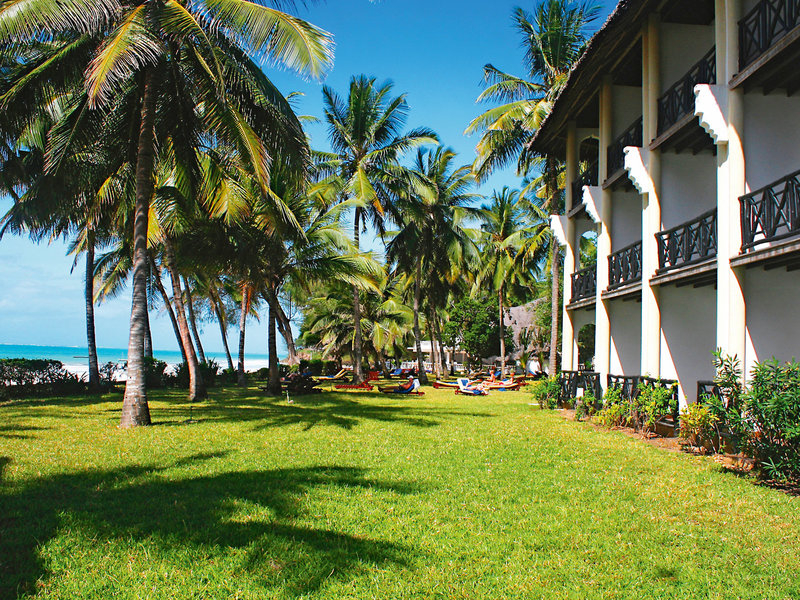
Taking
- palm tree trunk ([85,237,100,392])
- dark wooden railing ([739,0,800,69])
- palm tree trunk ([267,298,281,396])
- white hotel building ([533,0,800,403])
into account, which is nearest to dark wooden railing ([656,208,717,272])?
white hotel building ([533,0,800,403])

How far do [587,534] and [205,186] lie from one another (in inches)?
478

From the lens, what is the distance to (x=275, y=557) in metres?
4.30

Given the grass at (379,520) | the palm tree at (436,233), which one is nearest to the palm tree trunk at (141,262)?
the grass at (379,520)

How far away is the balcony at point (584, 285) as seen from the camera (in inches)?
634

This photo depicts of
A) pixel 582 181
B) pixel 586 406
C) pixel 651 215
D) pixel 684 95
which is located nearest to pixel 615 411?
pixel 586 406

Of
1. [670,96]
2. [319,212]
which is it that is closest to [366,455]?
[670,96]

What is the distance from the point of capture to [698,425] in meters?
8.66

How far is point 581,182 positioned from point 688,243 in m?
6.89

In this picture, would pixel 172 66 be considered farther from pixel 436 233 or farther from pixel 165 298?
pixel 436 233

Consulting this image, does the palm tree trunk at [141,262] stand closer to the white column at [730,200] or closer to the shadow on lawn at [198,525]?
the shadow on lawn at [198,525]

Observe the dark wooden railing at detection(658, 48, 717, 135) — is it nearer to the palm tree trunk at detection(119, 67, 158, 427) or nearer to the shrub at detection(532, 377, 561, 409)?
the shrub at detection(532, 377, 561, 409)

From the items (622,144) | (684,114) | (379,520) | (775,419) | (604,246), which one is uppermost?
(622,144)

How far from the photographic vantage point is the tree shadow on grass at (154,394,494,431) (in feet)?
39.6

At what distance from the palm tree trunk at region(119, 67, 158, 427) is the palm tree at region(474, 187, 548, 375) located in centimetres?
2199
